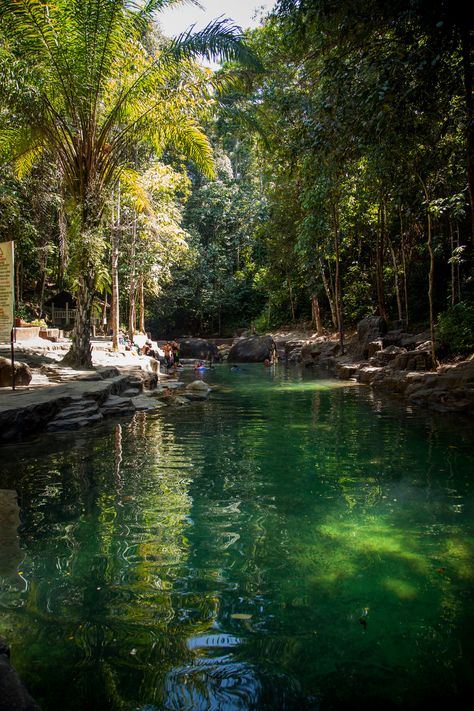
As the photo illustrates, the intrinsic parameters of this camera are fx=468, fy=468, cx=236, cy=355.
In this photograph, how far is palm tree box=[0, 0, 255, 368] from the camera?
386 inches

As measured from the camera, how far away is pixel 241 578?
3.26 m

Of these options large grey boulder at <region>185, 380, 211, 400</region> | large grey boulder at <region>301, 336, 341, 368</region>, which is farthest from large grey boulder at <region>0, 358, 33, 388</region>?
large grey boulder at <region>301, 336, 341, 368</region>

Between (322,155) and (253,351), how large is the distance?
1963 cm

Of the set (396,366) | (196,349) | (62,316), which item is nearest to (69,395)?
(396,366)

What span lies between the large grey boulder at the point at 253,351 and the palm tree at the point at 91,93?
15.5 meters

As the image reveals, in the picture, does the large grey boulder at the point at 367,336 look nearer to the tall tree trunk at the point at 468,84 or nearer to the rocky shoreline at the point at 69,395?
the rocky shoreline at the point at 69,395

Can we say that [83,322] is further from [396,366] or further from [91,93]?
[396,366]

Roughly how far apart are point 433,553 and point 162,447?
4.45 m

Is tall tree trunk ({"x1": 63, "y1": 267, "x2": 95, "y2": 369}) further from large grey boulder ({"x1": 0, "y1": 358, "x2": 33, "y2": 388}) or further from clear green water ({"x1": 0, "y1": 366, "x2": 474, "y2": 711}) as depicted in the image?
clear green water ({"x1": 0, "y1": 366, "x2": 474, "y2": 711})

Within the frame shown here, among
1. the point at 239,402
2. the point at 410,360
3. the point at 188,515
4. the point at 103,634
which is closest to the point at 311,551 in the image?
the point at 188,515

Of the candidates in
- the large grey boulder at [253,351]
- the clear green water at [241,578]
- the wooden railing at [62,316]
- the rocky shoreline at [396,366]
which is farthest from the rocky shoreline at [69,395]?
the wooden railing at [62,316]

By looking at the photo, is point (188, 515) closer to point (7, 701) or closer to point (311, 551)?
point (311, 551)

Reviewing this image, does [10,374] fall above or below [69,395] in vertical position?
above

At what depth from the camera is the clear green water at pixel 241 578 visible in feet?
7.42
